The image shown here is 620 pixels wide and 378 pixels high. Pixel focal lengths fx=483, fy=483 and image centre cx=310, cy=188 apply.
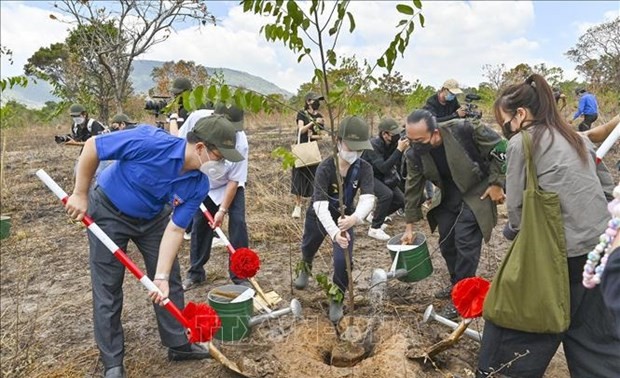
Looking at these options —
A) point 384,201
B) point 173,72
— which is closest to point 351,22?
point 384,201

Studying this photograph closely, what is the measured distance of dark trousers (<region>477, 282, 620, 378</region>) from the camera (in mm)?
2162

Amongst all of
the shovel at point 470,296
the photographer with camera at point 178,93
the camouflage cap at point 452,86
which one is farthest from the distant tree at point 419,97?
the shovel at point 470,296

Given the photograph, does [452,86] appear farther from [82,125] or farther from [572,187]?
[82,125]

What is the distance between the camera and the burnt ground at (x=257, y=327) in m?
2.81

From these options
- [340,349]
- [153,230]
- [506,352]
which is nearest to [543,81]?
[506,352]

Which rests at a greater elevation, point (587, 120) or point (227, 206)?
point (587, 120)

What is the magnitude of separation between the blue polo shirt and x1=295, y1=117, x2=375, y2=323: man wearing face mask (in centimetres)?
90

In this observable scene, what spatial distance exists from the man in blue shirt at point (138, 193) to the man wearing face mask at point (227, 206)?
3.03 feet

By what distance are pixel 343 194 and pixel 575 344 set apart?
1647mm

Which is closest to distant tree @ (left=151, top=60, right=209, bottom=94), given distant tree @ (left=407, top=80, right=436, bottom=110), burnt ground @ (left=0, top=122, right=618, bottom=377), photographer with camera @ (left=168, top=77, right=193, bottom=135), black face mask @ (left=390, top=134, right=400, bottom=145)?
distant tree @ (left=407, top=80, right=436, bottom=110)

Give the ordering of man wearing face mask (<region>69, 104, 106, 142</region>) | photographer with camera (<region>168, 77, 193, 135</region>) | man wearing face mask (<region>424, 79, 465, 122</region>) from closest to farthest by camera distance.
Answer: photographer with camera (<region>168, 77, 193, 135</region>) < man wearing face mask (<region>424, 79, 465, 122</region>) < man wearing face mask (<region>69, 104, 106, 142</region>)

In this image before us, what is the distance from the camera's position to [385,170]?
17.5ft

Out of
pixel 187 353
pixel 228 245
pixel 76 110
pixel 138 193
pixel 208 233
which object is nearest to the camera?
pixel 138 193

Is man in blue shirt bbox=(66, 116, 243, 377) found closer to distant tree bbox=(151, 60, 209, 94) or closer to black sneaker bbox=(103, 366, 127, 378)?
black sneaker bbox=(103, 366, 127, 378)
